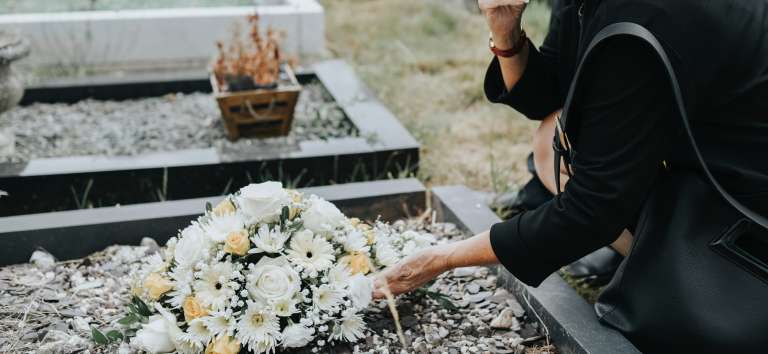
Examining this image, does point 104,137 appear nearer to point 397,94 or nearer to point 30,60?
point 30,60

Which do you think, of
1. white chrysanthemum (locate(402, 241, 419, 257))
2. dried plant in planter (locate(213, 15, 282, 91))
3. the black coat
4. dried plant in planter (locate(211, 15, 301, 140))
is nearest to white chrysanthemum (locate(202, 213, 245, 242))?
white chrysanthemum (locate(402, 241, 419, 257))

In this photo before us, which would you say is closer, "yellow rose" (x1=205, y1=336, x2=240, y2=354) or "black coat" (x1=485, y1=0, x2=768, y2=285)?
"black coat" (x1=485, y1=0, x2=768, y2=285)

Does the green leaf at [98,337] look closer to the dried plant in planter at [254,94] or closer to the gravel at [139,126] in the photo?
the gravel at [139,126]

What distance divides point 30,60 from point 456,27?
10.1 feet

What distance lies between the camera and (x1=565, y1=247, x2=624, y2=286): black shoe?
2535 millimetres

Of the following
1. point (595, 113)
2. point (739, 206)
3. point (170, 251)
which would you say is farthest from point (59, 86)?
point (739, 206)

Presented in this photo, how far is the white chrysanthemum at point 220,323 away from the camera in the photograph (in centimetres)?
185

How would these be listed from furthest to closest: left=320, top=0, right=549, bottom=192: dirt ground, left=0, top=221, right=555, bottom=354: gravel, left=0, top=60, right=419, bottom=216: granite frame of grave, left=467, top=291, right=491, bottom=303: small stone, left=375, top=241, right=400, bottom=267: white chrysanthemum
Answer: left=320, top=0, right=549, bottom=192: dirt ground, left=0, top=60, right=419, bottom=216: granite frame of grave, left=467, top=291, right=491, bottom=303: small stone, left=375, top=241, right=400, bottom=267: white chrysanthemum, left=0, top=221, right=555, bottom=354: gravel

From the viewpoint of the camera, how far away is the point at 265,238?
6.30ft

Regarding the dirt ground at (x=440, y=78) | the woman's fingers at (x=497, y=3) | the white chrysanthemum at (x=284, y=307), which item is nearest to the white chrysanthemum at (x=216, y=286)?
the white chrysanthemum at (x=284, y=307)

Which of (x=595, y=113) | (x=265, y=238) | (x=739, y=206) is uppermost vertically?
(x=595, y=113)

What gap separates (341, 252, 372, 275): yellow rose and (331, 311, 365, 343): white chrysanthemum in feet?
0.39

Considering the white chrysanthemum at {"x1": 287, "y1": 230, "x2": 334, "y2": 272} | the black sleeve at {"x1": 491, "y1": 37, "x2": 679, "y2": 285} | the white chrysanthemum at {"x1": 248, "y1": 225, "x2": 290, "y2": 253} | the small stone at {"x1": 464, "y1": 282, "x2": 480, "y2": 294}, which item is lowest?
the small stone at {"x1": 464, "y1": 282, "x2": 480, "y2": 294}

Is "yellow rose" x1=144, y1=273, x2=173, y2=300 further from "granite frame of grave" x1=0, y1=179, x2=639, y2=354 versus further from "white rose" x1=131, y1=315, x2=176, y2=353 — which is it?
"granite frame of grave" x1=0, y1=179, x2=639, y2=354
